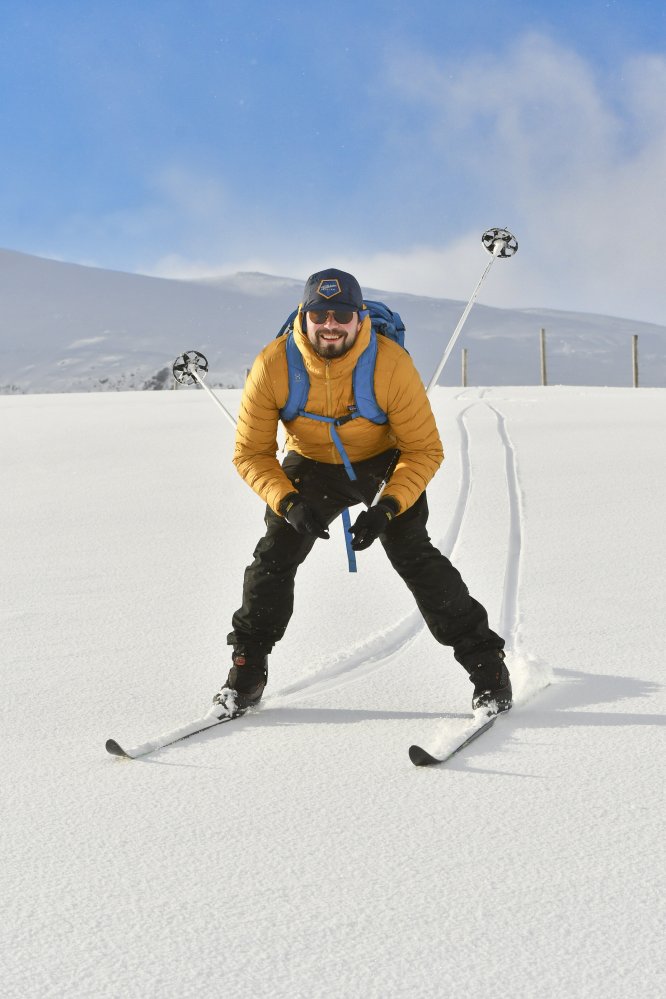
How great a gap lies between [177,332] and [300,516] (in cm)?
6504

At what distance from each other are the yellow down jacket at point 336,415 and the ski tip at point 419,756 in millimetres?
863

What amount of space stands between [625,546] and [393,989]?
4918 millimetres

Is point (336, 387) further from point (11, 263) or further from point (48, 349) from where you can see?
point (11, 263)

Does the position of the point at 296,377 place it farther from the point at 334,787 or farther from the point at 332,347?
the point at 334,787

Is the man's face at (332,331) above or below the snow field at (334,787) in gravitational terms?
above

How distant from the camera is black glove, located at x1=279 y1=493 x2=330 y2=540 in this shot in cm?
330

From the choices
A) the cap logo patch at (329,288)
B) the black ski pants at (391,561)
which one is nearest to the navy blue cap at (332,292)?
the cap logo patch at (329,288)

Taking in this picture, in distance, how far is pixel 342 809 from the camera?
8.39 ft

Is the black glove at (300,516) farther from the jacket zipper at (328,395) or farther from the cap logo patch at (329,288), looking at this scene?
the cap logo patch at (329,288)

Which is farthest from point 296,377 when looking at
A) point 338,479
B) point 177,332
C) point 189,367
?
point 177,332

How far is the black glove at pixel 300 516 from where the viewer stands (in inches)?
130

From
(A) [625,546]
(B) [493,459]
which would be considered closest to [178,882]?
(A) [625,546]

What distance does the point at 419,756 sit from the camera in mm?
2861

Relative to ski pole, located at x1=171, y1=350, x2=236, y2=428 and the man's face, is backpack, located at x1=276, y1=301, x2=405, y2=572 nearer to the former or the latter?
the man's face
